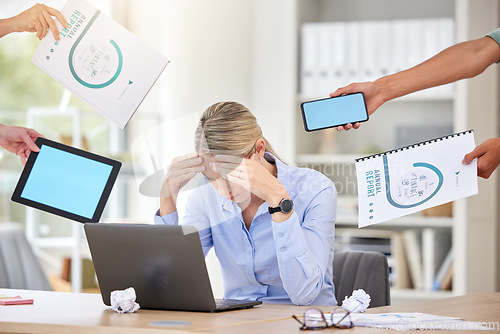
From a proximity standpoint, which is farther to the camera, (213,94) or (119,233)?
(213,94)

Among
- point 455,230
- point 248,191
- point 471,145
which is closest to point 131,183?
point 455,230

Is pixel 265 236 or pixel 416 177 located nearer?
pixel 416 177

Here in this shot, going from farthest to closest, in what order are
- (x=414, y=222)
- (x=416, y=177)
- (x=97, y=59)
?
(x=414, y=222), (x=97, y=59), (x=416, y=177)

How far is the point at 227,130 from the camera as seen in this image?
1.61 meters

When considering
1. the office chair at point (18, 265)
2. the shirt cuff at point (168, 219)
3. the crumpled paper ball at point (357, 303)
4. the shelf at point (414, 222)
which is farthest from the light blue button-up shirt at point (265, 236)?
the shelf at point (414, 222)

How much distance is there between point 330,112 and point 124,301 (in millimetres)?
620

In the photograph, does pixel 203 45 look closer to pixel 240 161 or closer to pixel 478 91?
pixel 478 91

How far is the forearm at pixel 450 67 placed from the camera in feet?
5.80

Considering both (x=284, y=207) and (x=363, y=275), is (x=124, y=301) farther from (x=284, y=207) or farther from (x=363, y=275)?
(x=363, y=275)

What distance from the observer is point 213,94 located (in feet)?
11.2

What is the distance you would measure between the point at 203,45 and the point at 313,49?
21.3 inches

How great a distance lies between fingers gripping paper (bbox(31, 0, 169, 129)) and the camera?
1.69 meters

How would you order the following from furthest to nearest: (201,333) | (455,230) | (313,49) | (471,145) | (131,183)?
(131,183)
(313,49)
(455,230)
(471,145)
(201,333)

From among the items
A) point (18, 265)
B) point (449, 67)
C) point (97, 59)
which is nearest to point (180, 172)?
point (97, 59)
